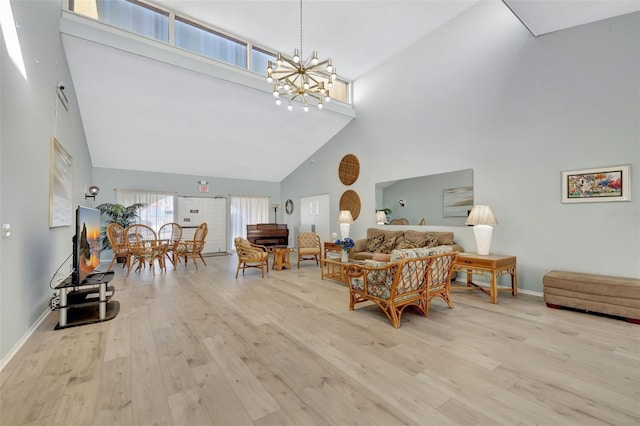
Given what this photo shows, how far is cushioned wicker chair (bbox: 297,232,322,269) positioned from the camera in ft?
20.6

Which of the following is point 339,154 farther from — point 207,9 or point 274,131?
point 207,9

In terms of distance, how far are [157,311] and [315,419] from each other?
2.65 m

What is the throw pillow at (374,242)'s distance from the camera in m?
5.83

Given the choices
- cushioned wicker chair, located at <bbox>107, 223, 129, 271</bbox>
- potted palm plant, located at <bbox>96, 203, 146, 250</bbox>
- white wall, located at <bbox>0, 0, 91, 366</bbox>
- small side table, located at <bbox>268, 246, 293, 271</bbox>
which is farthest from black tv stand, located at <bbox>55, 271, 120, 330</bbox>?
potted palm plant, located at <bbox>96, 203, 146, 250</bbox>

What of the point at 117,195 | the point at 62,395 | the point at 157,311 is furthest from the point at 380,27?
the point at 117,195

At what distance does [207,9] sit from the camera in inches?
190

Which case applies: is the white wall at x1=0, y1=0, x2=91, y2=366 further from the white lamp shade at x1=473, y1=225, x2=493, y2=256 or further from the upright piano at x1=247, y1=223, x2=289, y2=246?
the white lamp shade at x1=473, y1=225, x2=493, y2=256

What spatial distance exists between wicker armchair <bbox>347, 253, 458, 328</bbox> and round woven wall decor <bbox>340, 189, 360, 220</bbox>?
3.65 m

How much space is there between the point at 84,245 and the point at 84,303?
63 cm

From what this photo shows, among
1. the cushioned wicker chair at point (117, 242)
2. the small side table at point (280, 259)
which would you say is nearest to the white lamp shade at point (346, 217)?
the small side table at point (280, 259)

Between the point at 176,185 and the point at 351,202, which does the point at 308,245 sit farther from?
the point at 176,185

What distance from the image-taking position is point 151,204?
8.02m

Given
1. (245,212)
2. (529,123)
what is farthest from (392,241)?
(245,212)

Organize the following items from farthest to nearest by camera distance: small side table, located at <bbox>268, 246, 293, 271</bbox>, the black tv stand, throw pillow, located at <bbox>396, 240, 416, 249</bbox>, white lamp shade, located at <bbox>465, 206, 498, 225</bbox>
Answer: small side table, located at <bbox>268, 246, 293, 271</bbox>, throw pillow, located at <bbox>396, 240, 416, 249</bbox>, white lamp shade, located at <bbox>465, 206, 498, 225</bbox>, the black tv stand
